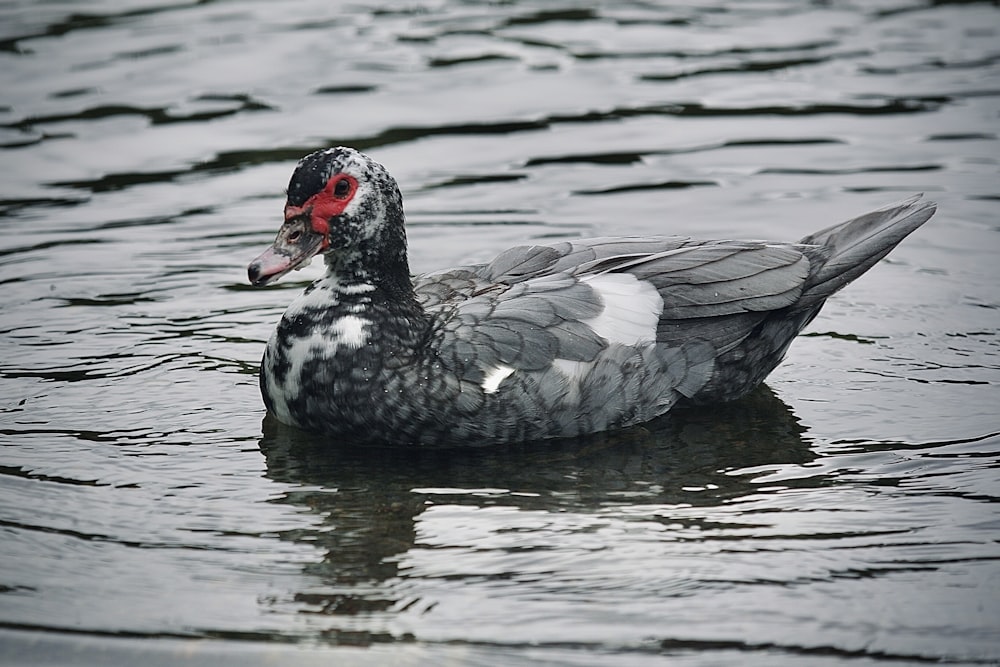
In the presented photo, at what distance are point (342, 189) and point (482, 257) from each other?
244cm

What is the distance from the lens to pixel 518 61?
41.2ft

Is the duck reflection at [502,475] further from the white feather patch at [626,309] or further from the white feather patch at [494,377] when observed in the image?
the white feather patch at [626,309]

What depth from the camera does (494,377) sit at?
618 cm

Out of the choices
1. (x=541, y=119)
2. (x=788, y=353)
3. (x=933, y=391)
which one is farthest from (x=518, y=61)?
(x=933, y=391)

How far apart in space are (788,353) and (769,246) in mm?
805

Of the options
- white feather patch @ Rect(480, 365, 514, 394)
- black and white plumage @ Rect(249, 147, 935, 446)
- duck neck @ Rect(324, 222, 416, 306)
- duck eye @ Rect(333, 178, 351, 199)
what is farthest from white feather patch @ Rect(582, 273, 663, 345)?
duck eye @ Rect(333, 178, 351, 199)

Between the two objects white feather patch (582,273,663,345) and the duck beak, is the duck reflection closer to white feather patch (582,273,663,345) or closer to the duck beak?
white feather patch (582,273,663,345)

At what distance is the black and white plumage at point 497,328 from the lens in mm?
6195

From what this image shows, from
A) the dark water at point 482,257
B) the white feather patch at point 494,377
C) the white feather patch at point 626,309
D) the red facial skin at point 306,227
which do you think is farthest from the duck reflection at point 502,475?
the red facial skin at point 306,227

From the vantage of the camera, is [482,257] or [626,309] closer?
[626,309]

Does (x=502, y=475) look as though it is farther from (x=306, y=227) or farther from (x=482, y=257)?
(x=482, y=257)

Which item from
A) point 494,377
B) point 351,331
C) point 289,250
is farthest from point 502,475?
point 289,250

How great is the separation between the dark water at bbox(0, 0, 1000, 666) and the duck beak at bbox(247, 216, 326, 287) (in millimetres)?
763

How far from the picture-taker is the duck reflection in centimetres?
547
